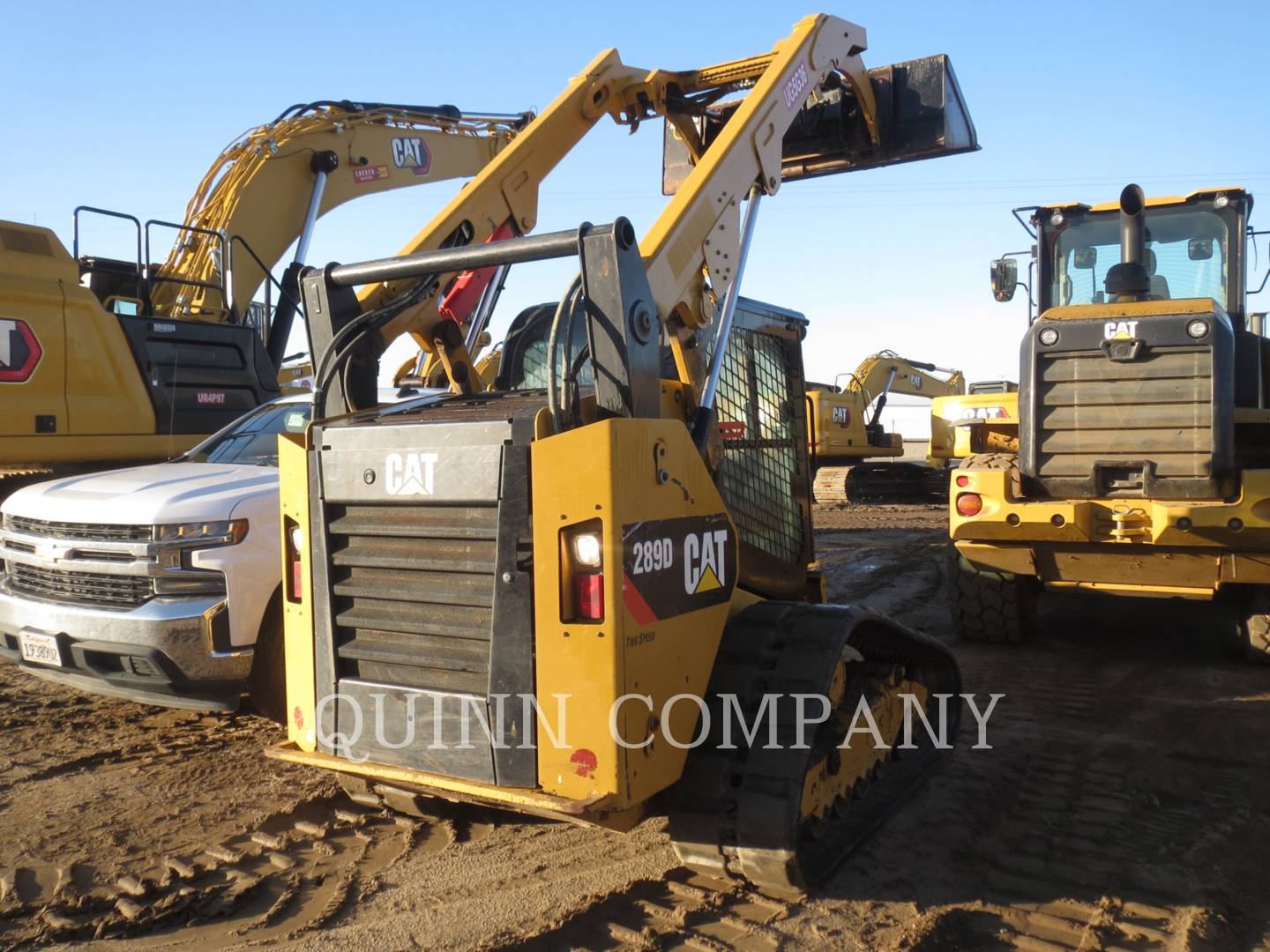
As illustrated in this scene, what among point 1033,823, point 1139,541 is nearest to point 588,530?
point 1033,823

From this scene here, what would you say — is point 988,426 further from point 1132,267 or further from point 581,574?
point 581,574

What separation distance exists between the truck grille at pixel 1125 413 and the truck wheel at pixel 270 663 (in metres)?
4.60

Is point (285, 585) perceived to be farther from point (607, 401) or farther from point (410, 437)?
point (607, 401)

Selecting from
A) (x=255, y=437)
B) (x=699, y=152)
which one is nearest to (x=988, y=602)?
(x=699, y=152)

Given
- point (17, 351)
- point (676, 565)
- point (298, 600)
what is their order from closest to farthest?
point (676, 565)
point (298, 600)
point (17, 351)

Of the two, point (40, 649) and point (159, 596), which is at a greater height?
point (159, 596)

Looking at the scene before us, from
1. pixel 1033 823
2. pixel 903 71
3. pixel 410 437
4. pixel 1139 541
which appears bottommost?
pixel 1033 823

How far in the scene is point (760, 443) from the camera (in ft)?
15.1

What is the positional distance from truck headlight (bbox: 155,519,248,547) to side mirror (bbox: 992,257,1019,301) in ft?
18.9

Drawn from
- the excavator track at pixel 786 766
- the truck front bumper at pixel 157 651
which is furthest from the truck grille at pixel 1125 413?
the truck front bumper at pixel 157 651

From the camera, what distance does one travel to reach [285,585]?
381 cm

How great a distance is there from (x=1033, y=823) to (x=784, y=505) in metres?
1.61

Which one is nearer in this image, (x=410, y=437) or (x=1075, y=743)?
(x=410, y=437)

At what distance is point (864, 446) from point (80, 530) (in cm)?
1652
